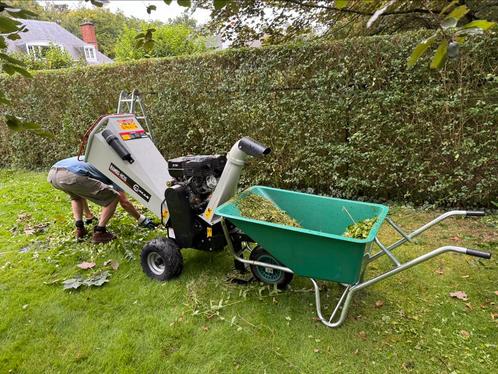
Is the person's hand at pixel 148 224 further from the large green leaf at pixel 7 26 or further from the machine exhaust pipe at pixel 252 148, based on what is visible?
the large green leaf at pixel 7 26

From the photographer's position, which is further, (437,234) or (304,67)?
(304,67)

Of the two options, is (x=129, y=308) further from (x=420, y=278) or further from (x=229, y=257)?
(x=420, y=278)

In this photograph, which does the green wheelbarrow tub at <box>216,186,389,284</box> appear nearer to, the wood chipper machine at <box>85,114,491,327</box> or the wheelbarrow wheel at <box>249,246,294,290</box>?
the wood chipper machine at <box>85,114,491,327</box>

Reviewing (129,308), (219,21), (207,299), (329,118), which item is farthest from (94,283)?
(219,21)

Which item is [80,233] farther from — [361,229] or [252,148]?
[361,229]

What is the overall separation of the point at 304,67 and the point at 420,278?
3164 mm

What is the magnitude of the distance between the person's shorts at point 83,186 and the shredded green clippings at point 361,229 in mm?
2475

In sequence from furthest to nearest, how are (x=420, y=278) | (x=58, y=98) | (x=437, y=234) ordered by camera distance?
(x=58, y=98) < (x=437, y=234) < (x=420, y=278)

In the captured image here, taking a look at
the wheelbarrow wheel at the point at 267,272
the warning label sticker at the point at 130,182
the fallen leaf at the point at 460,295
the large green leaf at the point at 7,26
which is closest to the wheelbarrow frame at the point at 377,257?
the wheelbarrow wheel at the point at 267,272

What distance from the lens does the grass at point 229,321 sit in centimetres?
246

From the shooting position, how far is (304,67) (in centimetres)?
511

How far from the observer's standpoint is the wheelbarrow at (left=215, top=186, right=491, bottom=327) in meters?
2.34

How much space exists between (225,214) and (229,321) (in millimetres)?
844

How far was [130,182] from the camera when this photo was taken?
136 inches
